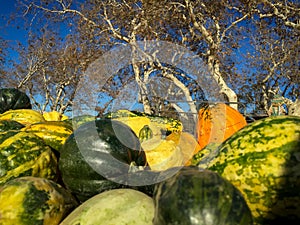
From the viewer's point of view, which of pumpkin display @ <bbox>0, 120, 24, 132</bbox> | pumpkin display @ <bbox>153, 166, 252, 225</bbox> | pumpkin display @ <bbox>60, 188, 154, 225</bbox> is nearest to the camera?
pumpkin display @ <bbox>153, 166, 252, 225</bbox>

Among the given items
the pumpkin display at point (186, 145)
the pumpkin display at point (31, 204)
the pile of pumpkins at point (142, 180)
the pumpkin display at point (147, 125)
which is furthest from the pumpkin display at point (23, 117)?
the pumpkin display at point (31, 204)

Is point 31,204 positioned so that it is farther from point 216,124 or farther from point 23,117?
point 23,117

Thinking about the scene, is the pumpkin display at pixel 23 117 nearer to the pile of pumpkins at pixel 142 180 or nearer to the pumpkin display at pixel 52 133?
the pumpkin display at pixel 52 133

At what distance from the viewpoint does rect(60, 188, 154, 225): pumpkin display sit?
4.46 feet

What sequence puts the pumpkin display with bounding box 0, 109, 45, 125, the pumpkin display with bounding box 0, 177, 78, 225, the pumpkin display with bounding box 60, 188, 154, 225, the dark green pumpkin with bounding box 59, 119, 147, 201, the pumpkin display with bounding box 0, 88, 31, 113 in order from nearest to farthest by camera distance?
the pumpkin display with bounding box 60, 188, 154, 225
the pumpkin display with bounding box 0, 177, 78, 225
the dark green pumpkin with bounding box 59, 119, 147, 201
the pumpkin display with bounding box 0, 109, 45, 125
the pumpkin display with bounding box 0, 88, 31, 113

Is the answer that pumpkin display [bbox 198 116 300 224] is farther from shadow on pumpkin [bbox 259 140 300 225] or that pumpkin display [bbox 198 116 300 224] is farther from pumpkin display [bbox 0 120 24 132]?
pumpkin display [bbox 0 120 24 132]

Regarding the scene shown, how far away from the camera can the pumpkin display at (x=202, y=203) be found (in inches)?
38.8

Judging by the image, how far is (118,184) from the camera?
71.1 inches

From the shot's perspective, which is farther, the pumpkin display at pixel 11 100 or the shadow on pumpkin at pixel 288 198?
the pumpkin display at pixel 11 100

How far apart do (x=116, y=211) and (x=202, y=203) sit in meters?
0.52

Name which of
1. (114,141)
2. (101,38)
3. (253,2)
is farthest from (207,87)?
(114,141)

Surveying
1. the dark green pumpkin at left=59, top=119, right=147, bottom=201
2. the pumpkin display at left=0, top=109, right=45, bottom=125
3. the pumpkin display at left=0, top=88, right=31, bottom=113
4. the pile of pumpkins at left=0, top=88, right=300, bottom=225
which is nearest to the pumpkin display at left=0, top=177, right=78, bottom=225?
the pile of pumpkins at left=0, top=88, right=300, bottom=225

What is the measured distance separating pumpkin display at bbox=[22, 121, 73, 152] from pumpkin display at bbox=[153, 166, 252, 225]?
1412 mm

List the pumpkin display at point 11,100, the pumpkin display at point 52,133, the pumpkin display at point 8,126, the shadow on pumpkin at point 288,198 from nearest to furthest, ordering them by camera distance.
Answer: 1. the shadow on pumpkin at point 288,198
2. the pumpkin display at point 52,133
3. the pumpkin display at point 8,126
4. the pumpkin display at point 11,100
